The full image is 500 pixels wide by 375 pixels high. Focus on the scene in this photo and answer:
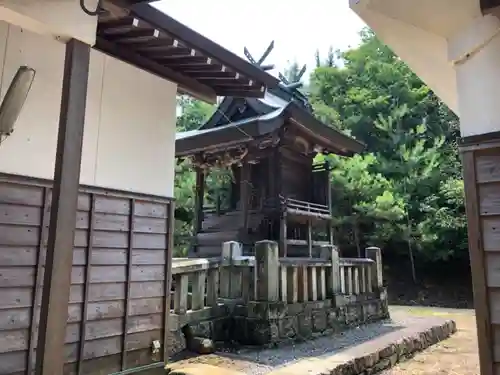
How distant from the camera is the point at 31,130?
12.4 ft

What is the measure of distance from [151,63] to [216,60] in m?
0.83

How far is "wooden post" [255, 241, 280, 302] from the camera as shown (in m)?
5.93

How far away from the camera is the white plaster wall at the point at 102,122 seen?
3711mm

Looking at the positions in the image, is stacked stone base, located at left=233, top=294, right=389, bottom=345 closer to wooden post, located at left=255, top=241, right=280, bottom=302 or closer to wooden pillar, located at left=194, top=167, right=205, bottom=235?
wooden post, located at left=255, top=241, right=280, bottom=302

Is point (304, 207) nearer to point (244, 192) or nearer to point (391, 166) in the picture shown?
point (244, 192)

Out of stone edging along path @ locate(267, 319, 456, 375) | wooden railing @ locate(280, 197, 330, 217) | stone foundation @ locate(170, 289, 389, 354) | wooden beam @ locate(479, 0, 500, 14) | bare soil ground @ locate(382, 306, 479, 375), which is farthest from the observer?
wooden railing @ locate(280, 197, 330, 217)

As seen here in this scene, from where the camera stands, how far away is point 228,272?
6.35 m

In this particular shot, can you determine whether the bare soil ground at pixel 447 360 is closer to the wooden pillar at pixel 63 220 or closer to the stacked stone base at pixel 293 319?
the stacked stone base at pixel 293 319

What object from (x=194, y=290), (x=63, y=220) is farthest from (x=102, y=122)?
(x=194, y=290)

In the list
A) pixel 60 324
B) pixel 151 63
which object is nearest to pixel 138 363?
pixel 60 324

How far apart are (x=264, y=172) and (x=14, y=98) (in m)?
6.95

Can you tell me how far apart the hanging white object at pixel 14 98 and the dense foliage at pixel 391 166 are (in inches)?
375

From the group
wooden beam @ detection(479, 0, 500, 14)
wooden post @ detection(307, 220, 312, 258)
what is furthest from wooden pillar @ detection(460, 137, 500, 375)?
wooden post @ detection(307, 220, 312, 258)

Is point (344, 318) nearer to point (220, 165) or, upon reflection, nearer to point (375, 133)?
point (220, 165)
